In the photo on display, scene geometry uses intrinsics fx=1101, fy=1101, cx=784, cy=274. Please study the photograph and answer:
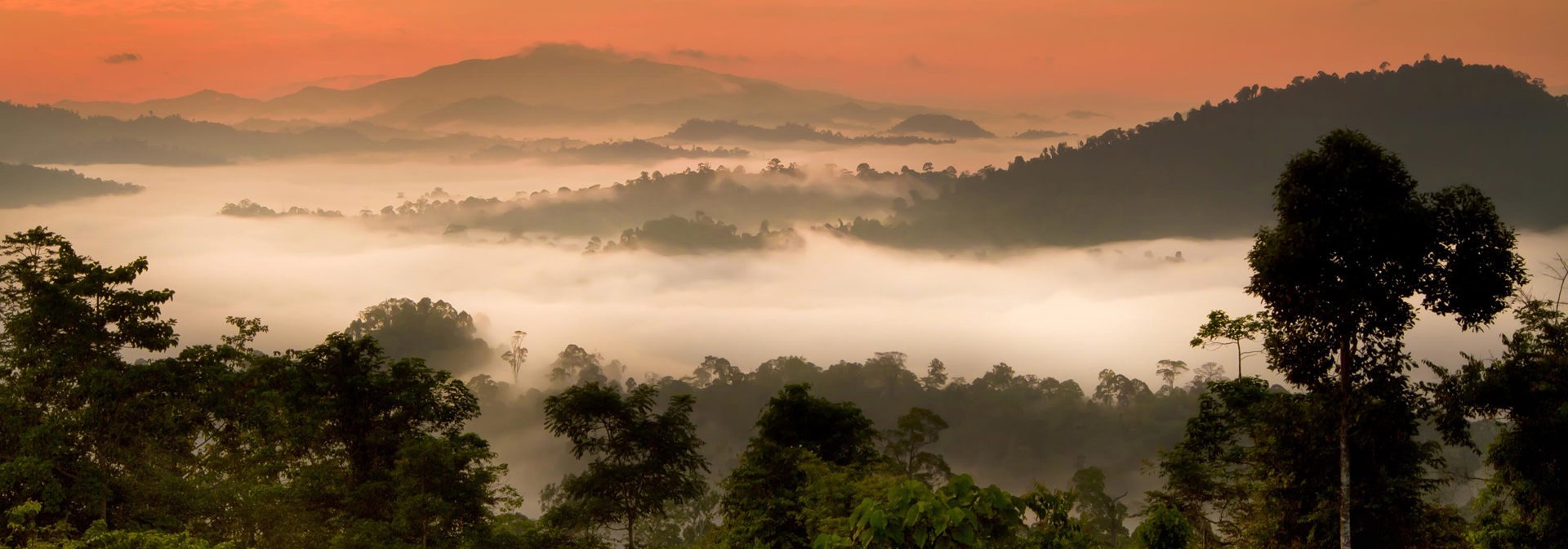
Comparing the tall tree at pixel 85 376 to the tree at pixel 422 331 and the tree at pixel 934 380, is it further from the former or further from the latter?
the tree at pixel 422 331

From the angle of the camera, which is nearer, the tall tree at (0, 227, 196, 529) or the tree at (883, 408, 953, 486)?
the tall tree at (0, 227, 196, 529)

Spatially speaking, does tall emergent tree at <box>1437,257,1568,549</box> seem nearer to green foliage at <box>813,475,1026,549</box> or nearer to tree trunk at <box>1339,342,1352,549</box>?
tree trunk at <box>1339,342,1352,549</box>

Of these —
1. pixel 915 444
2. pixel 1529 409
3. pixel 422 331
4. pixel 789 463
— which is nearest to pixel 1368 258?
pixel 1529 409

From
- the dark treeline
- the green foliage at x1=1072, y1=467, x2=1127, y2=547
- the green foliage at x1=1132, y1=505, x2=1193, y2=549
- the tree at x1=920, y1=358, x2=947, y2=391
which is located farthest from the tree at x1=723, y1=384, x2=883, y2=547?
the tree at x1=920, y1=358, x2=947, y2=391

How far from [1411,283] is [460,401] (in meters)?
23.6

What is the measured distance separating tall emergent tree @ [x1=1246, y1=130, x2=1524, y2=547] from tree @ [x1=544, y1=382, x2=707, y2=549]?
56.3ft

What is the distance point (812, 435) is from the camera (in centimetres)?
3011

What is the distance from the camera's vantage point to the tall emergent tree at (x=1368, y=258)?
18.1m

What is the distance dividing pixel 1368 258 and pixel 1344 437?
3.13m

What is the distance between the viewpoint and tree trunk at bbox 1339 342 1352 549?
61.7 ft

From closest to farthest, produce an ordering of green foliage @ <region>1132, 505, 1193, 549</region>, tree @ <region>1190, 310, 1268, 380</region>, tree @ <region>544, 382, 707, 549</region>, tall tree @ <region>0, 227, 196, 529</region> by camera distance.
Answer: green foliage @ <region>1132, 505, 1193, 549</region> < tall tree @ <region>0, 227, 196, 529</region> < tree @ <region>1190, 310, 1268, 380</region> < tree @ <region>544, 382, 707, 549</region>

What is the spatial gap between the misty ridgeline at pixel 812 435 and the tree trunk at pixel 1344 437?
0.04 m

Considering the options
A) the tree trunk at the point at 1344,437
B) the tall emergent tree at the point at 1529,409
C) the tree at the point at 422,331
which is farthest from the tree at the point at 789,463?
the tree at the point at 422,331

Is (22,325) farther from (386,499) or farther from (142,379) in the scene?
(386,499)
